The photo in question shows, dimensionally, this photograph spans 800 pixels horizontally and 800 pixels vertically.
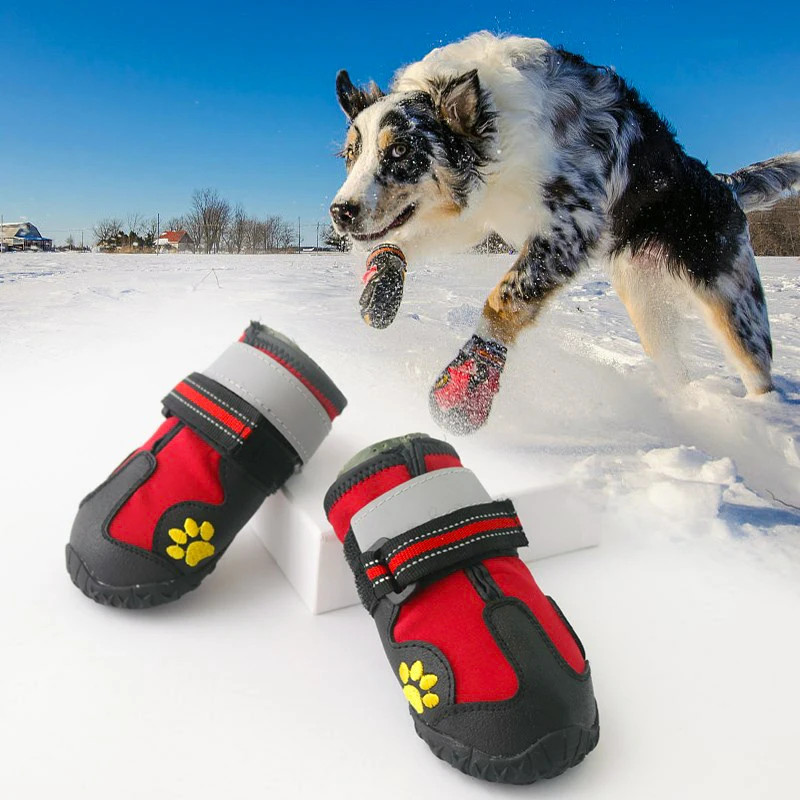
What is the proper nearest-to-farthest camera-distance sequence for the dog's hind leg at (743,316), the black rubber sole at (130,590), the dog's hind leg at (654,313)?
the black rubber sole at (130,590) < the dog's hind leg at (743,316) < the dog's hind leg at (654,313)

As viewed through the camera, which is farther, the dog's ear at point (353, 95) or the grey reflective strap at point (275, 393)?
the dog's ear at point (353, 95)

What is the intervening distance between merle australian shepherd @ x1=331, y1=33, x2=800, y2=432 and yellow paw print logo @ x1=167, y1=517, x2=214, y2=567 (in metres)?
0.41

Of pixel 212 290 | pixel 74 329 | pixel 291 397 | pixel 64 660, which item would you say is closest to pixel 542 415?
pixel 291 397

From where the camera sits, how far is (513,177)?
44.5 inches

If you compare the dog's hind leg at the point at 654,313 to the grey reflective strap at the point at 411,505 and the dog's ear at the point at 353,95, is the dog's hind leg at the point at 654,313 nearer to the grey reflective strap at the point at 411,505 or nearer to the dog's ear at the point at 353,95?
the dog's ear at the point at 353,95

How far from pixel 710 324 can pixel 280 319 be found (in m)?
0.90

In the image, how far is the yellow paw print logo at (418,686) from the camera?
0.60 metres

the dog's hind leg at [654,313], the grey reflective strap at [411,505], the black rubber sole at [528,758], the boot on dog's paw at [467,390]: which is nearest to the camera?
the black rubber sole at [528,758]

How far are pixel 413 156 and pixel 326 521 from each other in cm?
51

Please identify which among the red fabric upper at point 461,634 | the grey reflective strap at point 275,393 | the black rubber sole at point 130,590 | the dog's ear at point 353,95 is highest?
the dog's ear at point 353,95

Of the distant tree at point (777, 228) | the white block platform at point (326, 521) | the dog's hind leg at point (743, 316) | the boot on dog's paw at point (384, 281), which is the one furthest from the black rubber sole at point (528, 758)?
the distant tree at point (777, 228)

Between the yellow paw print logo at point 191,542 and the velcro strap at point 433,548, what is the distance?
203 mm

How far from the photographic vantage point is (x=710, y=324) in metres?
1.56

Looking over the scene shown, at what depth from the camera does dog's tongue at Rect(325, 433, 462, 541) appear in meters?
0.71
